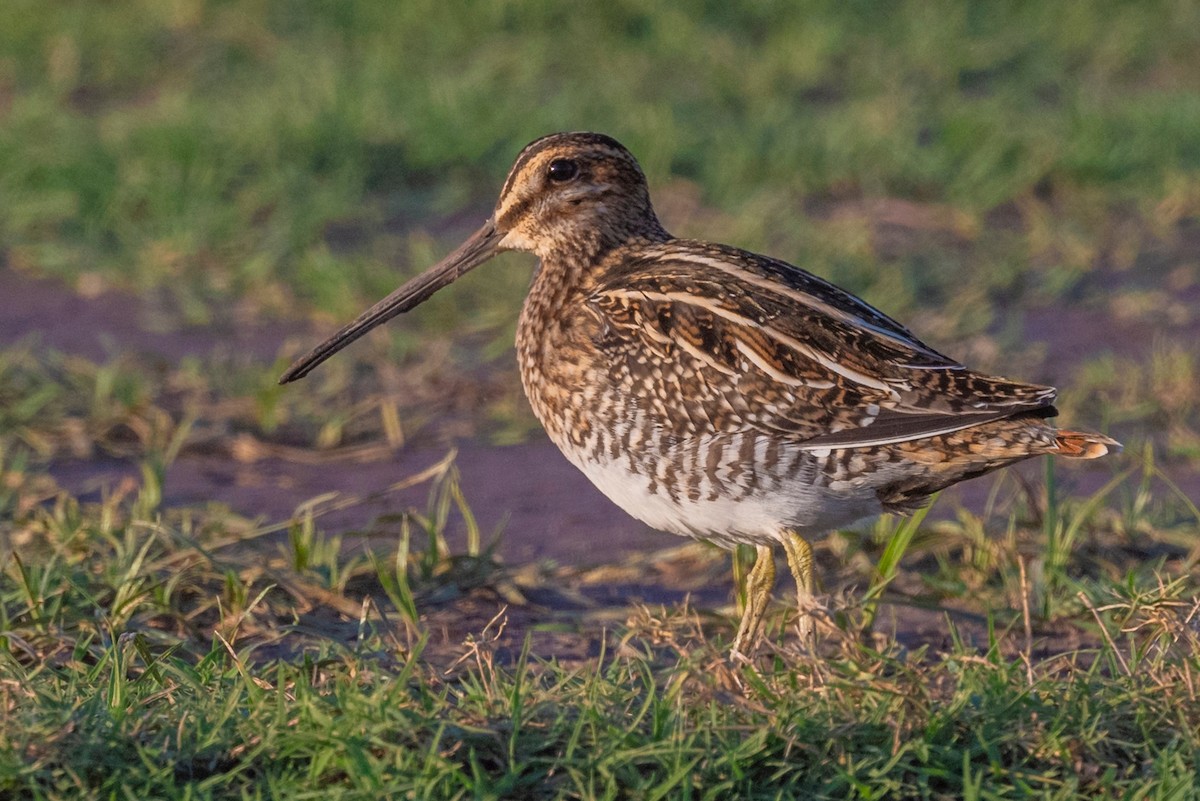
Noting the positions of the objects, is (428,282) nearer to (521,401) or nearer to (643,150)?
(521,401)

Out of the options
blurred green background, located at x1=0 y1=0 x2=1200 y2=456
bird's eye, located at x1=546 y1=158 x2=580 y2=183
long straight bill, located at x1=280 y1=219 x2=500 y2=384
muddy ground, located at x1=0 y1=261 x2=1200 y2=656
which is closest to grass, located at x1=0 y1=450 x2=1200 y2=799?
muddy ground, located at x1=0 y1=261 x2=1200 y2=656

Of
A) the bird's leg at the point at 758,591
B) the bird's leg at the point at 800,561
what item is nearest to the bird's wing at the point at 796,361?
the bird's leg at the point at 800,561

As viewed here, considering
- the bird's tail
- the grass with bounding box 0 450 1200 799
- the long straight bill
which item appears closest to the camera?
the grass with bounding box 0 450 1200 799

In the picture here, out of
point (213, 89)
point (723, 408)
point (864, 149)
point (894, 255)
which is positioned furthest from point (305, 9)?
point (723, 408)

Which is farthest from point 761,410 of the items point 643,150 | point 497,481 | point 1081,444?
point 643,150

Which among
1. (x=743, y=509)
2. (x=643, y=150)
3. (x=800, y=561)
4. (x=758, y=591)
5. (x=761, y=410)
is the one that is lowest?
(x=643, y=150)

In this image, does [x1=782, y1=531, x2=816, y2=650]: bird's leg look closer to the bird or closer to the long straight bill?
the bird

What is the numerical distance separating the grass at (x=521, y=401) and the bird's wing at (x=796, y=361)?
414mm

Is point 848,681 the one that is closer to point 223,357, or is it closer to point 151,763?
point 151,763

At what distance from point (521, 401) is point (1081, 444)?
2929mm

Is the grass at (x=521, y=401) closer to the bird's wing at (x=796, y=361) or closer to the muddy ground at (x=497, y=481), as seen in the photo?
the muddy ground at (x=497, y=481)

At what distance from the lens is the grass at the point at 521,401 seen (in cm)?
326

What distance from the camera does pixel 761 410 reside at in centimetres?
396

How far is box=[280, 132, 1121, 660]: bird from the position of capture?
154 inches
